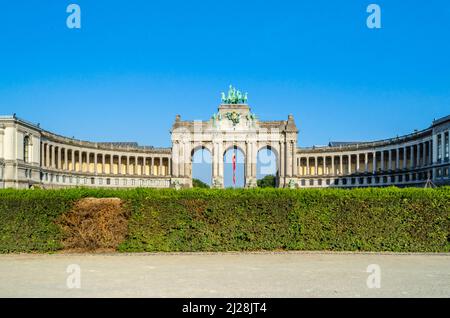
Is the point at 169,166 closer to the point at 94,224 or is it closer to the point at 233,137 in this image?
the point at 233,137

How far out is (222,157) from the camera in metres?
113

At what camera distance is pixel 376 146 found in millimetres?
115188

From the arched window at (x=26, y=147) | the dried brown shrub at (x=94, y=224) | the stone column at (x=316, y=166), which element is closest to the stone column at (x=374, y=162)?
the stone column at (x=316, y=166)

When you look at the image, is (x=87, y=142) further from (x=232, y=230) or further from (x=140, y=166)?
(x=232, y=230)

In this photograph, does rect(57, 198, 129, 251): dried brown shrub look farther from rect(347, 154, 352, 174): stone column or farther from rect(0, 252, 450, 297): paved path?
rect(347, 154, 352, 174): stone column

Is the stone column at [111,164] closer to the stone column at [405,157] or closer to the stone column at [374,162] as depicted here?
the stone column at [374,162]

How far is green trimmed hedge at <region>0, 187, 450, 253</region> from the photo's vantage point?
27672mm

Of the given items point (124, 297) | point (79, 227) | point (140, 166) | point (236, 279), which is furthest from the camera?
point (140, 166)

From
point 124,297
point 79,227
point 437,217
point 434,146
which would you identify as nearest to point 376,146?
point 434,146

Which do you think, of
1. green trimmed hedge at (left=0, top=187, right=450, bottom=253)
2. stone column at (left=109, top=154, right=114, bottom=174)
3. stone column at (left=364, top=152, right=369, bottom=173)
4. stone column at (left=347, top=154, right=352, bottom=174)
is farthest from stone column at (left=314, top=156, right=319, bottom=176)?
green trimmed hedge at (left=0, top=187, right=450, bottom=253)

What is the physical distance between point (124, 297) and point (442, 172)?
81186mm

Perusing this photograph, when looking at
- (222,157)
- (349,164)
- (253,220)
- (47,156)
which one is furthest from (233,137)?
(253,220)

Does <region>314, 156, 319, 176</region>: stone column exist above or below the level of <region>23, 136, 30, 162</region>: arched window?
below

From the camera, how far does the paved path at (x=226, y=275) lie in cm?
1530
